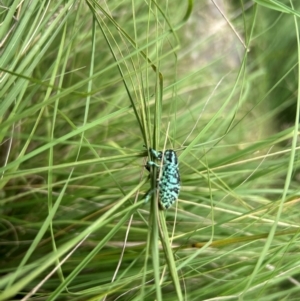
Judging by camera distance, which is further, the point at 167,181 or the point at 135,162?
the point at 135,162

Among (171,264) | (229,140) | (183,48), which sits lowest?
(171,264)

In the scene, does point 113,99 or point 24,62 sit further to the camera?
point 113,99

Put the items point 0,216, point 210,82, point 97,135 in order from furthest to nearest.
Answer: point 210,82 < point 97,135 < point 0,216

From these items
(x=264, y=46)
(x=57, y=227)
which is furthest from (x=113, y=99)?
(x=264, y=46)

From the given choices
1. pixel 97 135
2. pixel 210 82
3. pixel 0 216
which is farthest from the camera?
pixel 210 82

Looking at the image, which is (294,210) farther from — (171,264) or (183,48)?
(183,48)
